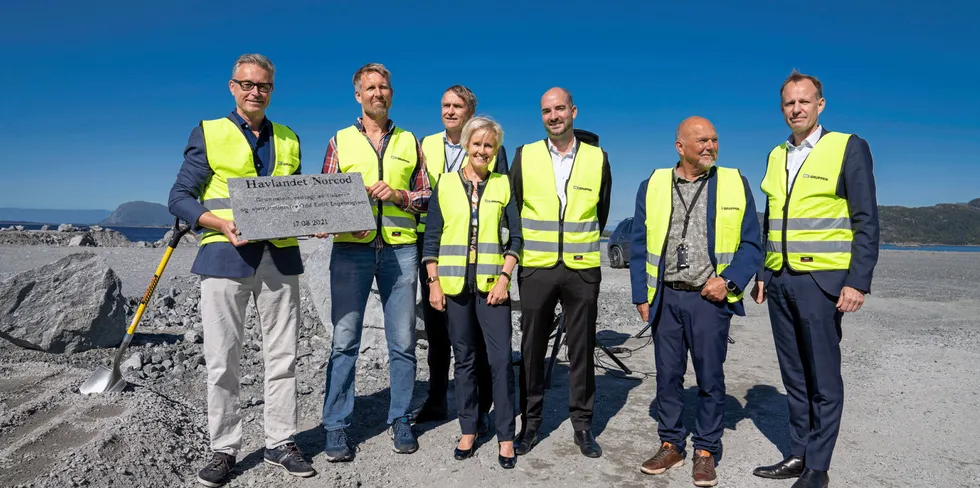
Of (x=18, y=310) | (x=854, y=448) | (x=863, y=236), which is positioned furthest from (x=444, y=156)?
(x=18, y=310)

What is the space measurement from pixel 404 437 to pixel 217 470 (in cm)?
129

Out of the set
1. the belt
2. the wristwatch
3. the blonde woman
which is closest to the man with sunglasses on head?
the blonde woman

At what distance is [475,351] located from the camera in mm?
4375

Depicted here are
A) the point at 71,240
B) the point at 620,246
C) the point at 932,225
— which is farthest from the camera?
the point at 932,225

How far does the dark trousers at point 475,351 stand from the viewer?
425 cm

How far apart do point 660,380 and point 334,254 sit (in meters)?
2.55

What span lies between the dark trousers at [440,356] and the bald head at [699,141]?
6.72ft

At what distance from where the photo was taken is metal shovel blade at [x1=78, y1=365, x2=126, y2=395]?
16.7 ft

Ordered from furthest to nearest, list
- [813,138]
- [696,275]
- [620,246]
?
[620,246], [696,275], [813,138]

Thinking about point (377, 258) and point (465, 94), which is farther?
point (465, 94)

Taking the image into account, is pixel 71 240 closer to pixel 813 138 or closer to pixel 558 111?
pixel 558 111

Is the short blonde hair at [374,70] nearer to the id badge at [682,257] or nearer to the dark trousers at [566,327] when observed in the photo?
the dark trousers at [566,327]

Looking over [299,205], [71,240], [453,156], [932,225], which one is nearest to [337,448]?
[299,205]

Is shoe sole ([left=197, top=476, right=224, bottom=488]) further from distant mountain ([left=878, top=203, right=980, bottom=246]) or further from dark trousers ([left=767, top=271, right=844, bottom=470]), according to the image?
distant mountain ([left=878, top=203, right=980, bottom=246])
